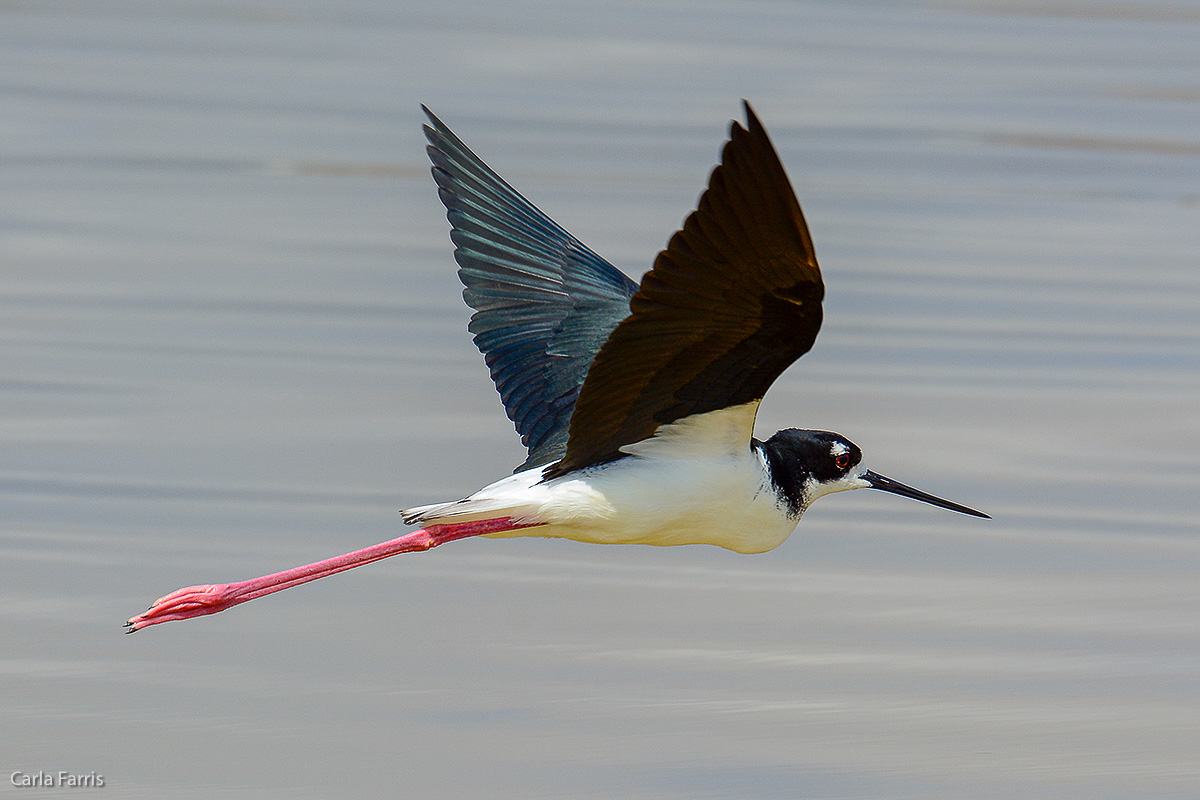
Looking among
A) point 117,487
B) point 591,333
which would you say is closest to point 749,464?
point 591,333

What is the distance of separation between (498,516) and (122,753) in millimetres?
1124

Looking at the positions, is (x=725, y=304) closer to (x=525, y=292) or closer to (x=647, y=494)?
(x=647, y=494)

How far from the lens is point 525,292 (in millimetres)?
6246

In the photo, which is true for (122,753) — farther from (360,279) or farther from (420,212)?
(420,212)

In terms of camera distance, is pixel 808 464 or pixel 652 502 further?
pixel 808 464

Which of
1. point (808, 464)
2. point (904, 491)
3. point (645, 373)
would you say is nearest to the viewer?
point (645, 373)

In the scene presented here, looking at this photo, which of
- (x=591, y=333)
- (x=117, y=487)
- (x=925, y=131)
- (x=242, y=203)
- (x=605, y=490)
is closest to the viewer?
(x=605, y=490)

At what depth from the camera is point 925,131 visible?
44.2 feet

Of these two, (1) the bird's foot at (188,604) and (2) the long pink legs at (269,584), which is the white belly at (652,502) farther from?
(1) the bird's foot at (188,604)

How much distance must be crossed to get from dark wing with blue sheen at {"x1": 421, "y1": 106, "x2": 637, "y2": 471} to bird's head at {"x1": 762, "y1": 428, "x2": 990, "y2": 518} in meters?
A: 0.62

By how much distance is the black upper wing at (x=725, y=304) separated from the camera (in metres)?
4.44

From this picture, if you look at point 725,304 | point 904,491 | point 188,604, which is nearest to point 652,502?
point 725,304

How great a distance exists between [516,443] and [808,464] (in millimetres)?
1935

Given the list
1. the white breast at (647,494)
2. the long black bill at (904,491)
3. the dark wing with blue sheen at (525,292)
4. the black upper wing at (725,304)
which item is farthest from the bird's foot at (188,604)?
the long black bill at (904,491)
